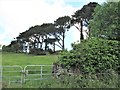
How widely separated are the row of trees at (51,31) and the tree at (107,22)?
522 inches

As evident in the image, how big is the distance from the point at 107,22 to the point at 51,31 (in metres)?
18.9

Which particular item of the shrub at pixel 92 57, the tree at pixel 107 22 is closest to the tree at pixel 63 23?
the tree at pixel 107 22

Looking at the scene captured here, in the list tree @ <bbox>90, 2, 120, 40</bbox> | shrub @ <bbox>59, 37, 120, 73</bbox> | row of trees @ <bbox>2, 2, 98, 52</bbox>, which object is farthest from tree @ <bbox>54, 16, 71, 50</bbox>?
shrub @ <bbox>59, 37, 120, 73</bbox>

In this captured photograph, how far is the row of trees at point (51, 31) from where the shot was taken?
3781 centimetres

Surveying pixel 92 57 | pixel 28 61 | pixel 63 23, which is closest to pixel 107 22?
pixel 92 57

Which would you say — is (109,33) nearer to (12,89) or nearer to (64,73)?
(64,73)

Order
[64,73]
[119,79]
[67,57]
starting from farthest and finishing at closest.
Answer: [67,57] < [64,73] < [119,79]

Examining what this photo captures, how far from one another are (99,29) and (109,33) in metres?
2.20

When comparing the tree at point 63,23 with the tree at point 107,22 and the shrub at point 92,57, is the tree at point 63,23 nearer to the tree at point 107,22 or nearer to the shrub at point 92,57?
Result: the tree at point 107,22

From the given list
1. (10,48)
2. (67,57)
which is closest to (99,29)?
(67,57)

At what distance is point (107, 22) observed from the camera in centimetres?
2316

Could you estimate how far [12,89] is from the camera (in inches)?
500

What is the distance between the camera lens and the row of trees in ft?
124

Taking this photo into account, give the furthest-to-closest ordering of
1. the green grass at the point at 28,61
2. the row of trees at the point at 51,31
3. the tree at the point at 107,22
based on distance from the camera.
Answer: the row of trees at the point at 51,31 → the green grass at the point at 28,61 → the tree at the point at 107,22
